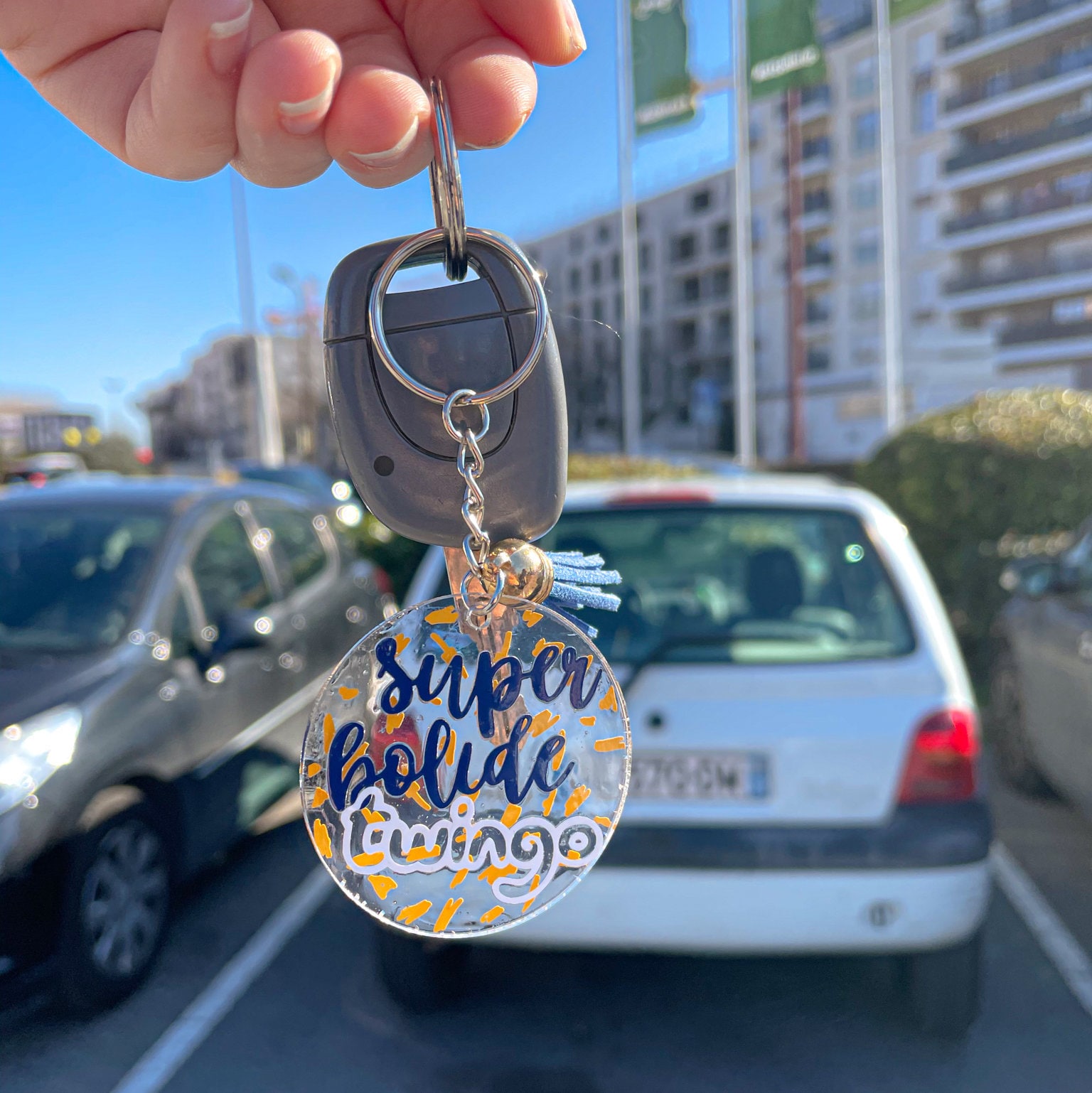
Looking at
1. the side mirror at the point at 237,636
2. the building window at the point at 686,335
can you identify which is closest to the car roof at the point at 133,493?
the side mirror at the point at 237,636

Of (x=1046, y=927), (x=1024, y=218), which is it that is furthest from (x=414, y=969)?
(x=1024, y=218)

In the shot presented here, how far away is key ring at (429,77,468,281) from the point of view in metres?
0.67

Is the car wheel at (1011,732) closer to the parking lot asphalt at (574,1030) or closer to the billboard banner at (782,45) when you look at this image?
the parking lot asphalt at (574,1030)

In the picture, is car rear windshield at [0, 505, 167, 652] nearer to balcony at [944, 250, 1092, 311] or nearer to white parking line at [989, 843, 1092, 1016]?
white parking line at [989, 843, 1092, 1016]

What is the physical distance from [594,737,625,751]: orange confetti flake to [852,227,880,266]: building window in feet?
165

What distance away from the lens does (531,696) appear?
29.9 inches

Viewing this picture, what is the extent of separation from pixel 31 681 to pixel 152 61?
2.85m

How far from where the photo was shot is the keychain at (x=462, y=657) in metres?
0.71

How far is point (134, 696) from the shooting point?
11.3 ft

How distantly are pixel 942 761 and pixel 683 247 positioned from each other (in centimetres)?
4086

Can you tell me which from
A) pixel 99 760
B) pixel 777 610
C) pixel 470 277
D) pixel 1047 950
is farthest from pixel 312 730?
pixel 1047 950

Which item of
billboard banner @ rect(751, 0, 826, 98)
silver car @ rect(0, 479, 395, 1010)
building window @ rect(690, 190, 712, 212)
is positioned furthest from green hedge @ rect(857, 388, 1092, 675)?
building window @ rect(690, 190, 712, 212)

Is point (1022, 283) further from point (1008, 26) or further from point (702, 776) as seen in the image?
point (702, 776)

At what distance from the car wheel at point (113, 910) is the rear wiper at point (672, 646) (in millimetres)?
1725
